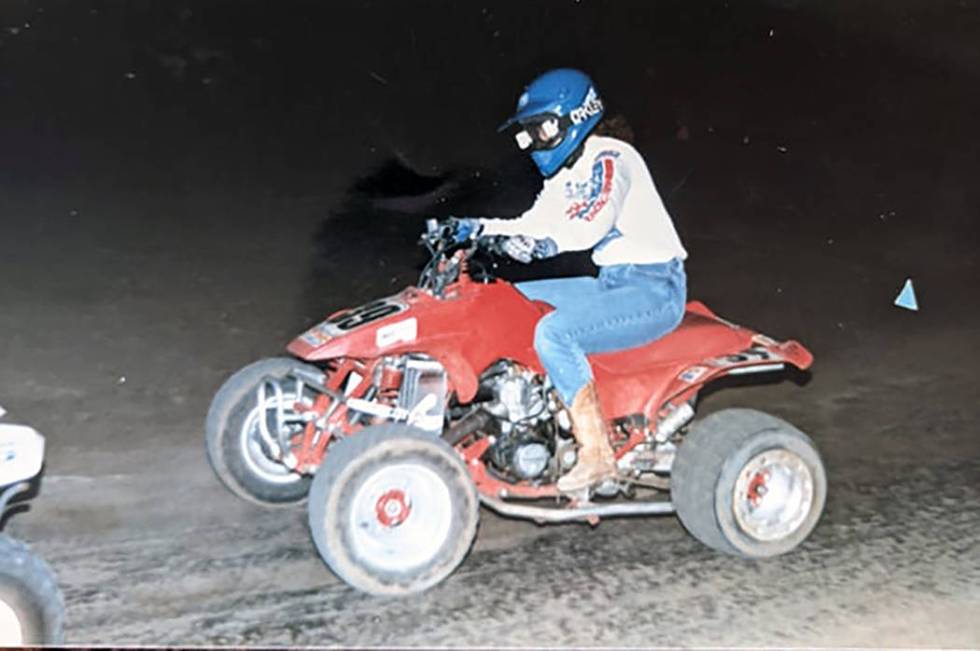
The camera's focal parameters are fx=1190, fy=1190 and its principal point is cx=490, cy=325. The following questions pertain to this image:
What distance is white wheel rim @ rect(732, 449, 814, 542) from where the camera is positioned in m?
4.41

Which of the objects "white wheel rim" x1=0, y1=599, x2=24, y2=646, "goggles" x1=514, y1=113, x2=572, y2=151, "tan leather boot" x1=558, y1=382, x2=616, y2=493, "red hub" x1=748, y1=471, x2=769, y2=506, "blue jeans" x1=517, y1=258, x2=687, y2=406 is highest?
"goggles" x1=514, y1=113, x2=572, y2=151

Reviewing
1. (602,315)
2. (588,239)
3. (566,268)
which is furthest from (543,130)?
(566,268)

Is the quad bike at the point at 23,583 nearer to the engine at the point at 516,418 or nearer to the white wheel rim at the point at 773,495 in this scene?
the engine at the point at 516,418

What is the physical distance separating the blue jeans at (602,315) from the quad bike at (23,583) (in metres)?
1.79

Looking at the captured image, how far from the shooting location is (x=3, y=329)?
625 cm

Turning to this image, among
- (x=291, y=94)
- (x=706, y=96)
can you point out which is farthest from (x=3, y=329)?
(x=706, y=96)

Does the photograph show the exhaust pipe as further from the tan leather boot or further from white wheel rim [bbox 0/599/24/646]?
white wheel rim [bbox 0/599/24/646]

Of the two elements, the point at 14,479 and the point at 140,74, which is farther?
the point at 140,74

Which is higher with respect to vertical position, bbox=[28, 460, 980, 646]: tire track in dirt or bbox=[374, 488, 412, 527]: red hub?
bbox=[374, 488, 412, 527]: red hub

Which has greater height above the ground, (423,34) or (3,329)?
(423,34)

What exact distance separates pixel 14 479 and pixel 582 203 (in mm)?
2152

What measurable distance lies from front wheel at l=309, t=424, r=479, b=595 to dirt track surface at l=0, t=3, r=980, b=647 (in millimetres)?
139

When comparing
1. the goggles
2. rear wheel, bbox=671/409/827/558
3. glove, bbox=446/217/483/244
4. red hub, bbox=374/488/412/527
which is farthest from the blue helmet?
red hub, bbox=374/488/412/527

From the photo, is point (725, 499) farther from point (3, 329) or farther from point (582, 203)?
point (3, 329)
